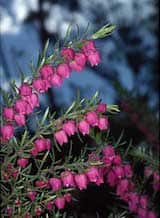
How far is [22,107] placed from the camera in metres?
1.97

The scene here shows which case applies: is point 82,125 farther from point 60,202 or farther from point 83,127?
point 60,202

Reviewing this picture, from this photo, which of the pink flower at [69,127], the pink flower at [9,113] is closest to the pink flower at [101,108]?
the pink flower at [69,127]

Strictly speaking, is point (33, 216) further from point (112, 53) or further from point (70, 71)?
point (112, 53)

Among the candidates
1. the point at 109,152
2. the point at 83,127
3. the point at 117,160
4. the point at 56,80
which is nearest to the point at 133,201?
the point at 117,160

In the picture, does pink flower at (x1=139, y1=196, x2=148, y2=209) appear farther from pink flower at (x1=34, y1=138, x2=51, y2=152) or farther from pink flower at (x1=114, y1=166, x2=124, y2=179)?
pink flower at (x1=34, y1=138, x2=51, y2=152)

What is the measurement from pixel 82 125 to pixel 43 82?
8.5 inches

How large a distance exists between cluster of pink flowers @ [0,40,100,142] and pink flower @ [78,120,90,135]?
6.6 inches

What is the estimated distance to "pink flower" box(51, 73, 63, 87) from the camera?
2.06 metres

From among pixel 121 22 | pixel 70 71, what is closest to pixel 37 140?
pixel 70 71

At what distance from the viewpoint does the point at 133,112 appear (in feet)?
11.9

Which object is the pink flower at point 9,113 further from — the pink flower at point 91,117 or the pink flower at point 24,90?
the pink flower at point 91,117

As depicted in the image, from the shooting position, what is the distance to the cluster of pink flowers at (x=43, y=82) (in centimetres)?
196

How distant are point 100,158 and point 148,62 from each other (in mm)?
12880

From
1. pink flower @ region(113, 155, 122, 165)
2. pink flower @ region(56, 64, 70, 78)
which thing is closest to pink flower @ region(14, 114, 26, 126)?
pink flower @ region(56, 64, 70, 78)
